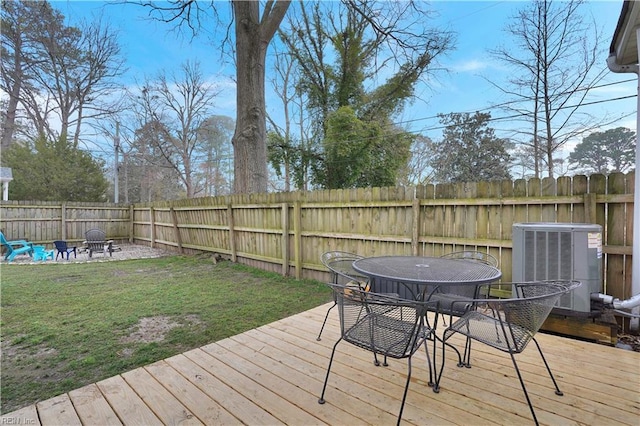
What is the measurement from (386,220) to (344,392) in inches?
113

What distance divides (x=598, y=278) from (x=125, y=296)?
558 centimetres

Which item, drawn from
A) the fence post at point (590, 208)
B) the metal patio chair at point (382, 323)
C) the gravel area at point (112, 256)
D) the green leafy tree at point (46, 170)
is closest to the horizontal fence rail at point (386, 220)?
the fence post at point (590, 208)

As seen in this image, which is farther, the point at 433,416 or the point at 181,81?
the point at 181,81

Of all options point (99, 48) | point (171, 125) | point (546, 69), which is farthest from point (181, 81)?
point (546, 69)

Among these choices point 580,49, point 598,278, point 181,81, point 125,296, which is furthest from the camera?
point 181,81

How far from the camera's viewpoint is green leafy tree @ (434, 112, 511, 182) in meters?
10.8

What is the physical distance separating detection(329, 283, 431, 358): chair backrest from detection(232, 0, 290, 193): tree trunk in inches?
236

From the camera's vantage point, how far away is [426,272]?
2.07 m

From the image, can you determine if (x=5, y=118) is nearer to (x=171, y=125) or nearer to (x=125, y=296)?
(x=171, y=125)

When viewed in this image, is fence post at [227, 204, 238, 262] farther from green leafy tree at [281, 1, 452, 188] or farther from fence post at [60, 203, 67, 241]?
fence post at [60, 203, 67, 241]

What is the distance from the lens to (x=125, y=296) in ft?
14.5

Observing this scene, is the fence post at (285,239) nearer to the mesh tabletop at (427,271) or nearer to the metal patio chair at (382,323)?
the mesh tabletop at (427,271)

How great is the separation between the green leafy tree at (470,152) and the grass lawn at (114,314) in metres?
9.06

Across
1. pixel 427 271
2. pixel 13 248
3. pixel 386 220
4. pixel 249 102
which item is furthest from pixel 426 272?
pixel 13 248
